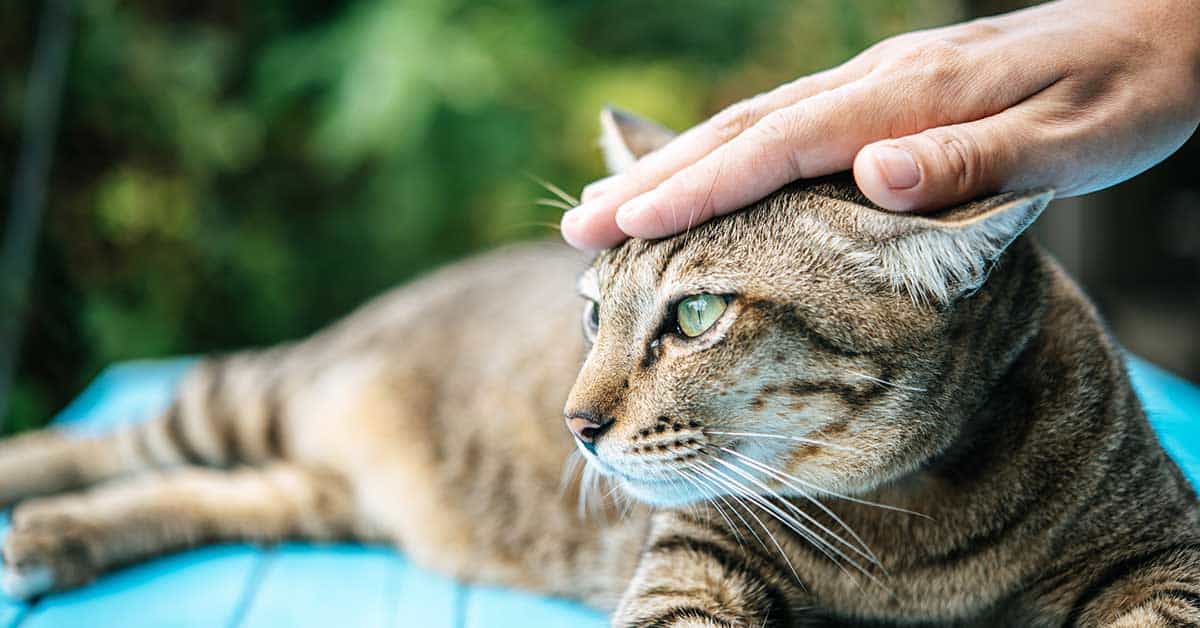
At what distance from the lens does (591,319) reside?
1.52 meters

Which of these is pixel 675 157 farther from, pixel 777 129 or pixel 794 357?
pixel 794 357

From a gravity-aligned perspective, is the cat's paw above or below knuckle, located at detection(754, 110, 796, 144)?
below

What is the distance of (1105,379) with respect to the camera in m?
1.34

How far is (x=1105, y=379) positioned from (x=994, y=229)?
43cm

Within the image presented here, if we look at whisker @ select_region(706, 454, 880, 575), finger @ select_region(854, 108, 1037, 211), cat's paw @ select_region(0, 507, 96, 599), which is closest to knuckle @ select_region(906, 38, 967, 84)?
finger @ select_region(854, 108, 1037, 211)

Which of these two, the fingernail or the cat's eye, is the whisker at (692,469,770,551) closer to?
the cat's eye

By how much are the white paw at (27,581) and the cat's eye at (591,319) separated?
44.2 inches

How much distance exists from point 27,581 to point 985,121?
1.77m

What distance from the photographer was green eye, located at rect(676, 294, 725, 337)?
1.25 metres

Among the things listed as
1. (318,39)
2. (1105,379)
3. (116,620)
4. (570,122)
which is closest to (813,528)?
(1105,379)

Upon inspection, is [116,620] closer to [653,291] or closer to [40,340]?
[653,291]

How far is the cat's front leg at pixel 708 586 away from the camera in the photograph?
1.28 metres

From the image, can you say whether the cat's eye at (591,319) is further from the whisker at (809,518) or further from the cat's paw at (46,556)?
the cat's paw at (46,556)

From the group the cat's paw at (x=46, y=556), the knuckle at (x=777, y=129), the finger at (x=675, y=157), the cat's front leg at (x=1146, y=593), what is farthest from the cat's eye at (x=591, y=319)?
the cat's paw at (x=46, y=556)
